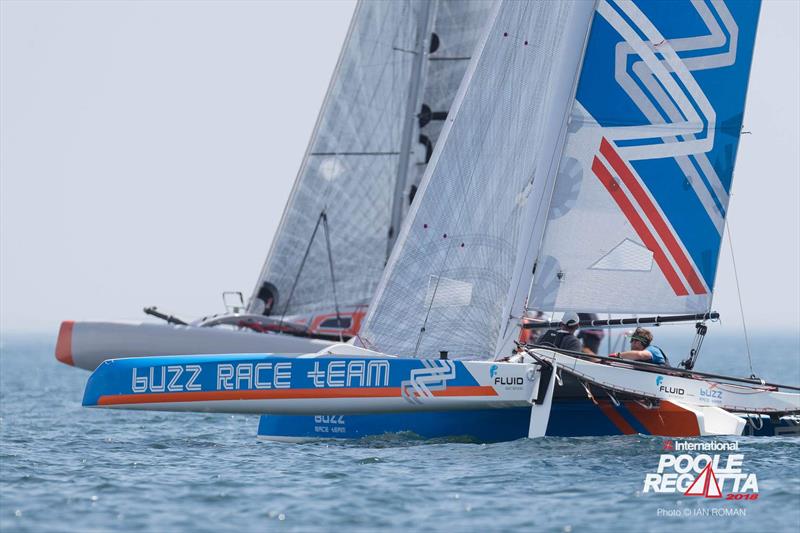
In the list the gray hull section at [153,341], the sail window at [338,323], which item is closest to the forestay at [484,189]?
the gray hull section at [153,341]

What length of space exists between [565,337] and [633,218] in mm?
1426

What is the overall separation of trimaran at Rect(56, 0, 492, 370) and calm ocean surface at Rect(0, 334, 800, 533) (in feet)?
26.9

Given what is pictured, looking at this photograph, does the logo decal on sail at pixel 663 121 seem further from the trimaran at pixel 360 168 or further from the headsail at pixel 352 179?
the headsail at pixel 352 179

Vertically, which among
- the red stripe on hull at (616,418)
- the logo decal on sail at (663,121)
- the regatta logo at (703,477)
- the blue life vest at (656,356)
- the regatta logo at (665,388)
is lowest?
the regatta logo at (703,477)

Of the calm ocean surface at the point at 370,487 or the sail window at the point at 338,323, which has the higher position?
the sail window at the point at 338,323

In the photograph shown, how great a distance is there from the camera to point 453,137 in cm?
1466

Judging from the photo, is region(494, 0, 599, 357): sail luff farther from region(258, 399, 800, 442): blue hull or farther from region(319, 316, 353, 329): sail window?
region(319, 316, 353, 329): sail window

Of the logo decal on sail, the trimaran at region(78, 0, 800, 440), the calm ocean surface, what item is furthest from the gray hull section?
the logo decal on sail

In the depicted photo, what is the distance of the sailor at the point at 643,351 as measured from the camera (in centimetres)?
1372

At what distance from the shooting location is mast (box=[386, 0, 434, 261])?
74.8 feet

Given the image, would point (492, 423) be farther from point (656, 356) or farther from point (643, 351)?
point (656, 356)

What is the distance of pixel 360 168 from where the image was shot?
23375 millimetres

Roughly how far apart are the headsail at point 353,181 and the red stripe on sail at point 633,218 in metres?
9.08

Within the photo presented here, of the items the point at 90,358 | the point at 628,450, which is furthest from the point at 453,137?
the point at 90,358
